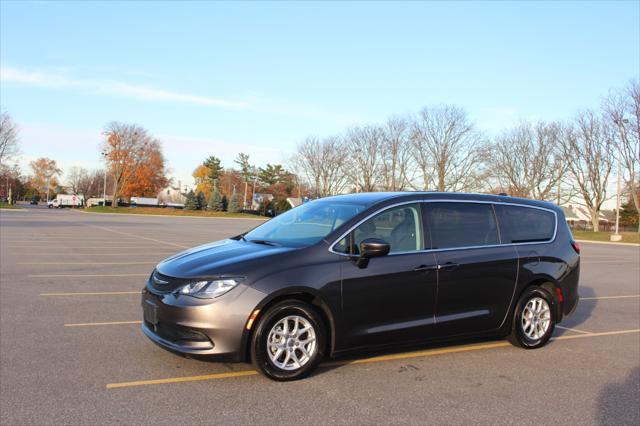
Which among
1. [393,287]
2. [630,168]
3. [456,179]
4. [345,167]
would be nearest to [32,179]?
[345,167]

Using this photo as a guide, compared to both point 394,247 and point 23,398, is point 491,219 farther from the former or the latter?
point 23,398

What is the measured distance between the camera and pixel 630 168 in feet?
166

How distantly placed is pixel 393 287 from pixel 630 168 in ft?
177

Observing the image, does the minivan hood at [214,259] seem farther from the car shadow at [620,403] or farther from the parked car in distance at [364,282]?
the car shadow at [620,403]

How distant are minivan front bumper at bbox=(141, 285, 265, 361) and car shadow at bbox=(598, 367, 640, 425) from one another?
289 cm

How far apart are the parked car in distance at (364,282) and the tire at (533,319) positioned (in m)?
0.01

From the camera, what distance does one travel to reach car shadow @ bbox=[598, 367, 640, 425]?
4.13 metres

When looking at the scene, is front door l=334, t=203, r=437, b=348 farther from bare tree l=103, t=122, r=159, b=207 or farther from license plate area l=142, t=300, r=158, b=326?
bare tree l=103, t=122, r=159, b=207

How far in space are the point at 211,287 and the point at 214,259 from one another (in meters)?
0.37

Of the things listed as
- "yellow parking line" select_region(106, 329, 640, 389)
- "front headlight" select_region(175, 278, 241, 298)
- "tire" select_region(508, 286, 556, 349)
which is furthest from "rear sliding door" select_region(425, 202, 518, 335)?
"front headlight" select_region(175, 278, 241, 298)

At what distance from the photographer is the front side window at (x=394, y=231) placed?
16.9 feet

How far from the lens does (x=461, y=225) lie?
587cm

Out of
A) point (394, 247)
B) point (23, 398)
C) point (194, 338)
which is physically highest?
point (394, 247)

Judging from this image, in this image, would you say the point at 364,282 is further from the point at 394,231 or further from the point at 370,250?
the point at 394,231
